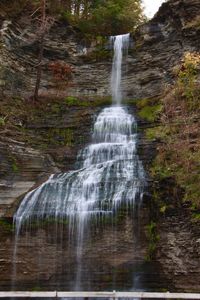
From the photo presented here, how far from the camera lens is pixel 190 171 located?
12914 mm

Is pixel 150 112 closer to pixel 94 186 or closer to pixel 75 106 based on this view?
pixel 75 106

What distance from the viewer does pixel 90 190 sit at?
13453mm

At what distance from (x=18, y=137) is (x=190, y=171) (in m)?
7.22

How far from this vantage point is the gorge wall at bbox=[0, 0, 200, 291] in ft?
39.3

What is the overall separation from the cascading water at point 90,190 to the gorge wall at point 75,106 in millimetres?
481

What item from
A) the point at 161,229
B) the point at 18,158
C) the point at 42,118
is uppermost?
the point at 42,118

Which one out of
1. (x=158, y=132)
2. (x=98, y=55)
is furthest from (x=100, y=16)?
(x=158, y=132)

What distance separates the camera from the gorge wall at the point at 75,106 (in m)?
12.0

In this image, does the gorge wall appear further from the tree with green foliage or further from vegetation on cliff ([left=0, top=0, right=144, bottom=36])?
the tree with green foliage

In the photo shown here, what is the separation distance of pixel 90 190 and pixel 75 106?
7.63 m

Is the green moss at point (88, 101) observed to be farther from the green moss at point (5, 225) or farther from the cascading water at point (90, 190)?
the green moss at point (5, 225)

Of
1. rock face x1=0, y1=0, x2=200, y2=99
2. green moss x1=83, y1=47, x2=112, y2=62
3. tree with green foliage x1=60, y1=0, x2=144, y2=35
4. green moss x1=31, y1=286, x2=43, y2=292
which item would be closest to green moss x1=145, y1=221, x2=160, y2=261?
green moss x1=31, y1=286, x2=43, y2=292

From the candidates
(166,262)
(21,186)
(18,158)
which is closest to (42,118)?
(18,158)

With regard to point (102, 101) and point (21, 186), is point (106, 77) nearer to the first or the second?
point (102, 101)
